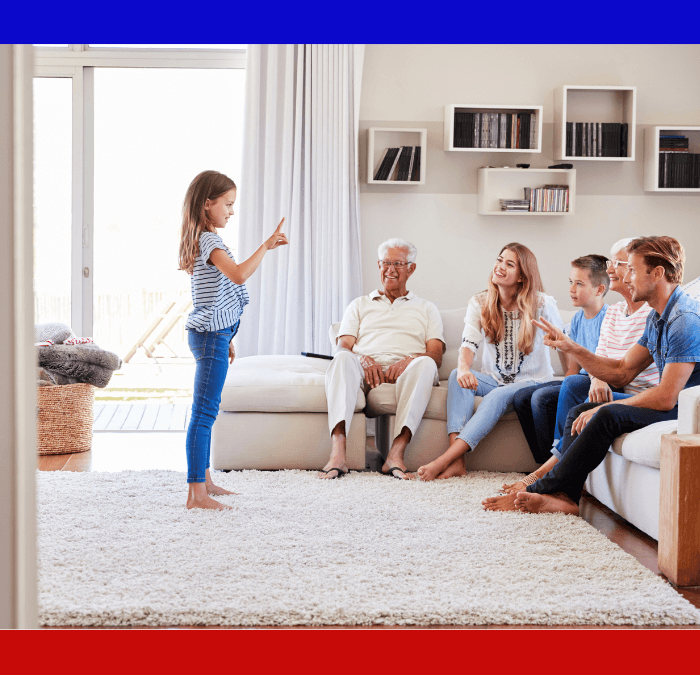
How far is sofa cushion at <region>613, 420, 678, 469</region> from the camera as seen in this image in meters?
2.51

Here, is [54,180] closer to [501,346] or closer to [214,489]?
[214,489]

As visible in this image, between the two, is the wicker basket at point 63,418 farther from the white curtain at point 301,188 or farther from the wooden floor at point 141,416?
the white curtain at point 301,188

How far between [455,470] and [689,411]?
50.4 inches

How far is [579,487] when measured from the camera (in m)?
2.84

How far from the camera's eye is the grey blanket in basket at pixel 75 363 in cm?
399

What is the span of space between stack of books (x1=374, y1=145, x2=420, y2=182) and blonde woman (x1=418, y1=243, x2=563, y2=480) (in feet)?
4.55

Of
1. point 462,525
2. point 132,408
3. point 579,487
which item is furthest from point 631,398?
point 132,408

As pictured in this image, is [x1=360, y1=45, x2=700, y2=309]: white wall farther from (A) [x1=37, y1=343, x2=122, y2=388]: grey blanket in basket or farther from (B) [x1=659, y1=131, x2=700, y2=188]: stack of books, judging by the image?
(A) [x1=37, y1=343, x2=122, y2=388]: grey blanket in basket

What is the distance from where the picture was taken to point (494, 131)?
4.80m

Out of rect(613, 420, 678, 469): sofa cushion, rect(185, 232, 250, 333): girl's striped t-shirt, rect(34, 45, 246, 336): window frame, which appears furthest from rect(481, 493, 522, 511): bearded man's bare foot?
rect(34, 45, 246, 336): window frame

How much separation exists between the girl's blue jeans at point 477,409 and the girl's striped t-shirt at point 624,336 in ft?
1.53

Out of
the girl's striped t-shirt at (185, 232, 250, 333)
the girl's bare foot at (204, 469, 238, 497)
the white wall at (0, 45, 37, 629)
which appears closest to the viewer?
the white wall at (0, 45, 37, 629)

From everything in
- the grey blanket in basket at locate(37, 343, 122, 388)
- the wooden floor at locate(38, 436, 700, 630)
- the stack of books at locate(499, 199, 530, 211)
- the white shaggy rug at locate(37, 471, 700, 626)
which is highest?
the stack of books at locate(499, 199, 530, 211)

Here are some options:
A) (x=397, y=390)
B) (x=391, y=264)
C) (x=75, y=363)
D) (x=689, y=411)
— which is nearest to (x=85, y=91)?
(x=75, y=363)
